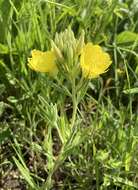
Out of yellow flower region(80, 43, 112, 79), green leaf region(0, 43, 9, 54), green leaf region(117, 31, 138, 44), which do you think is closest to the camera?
yellow flower region(80, 43, 112, 79)

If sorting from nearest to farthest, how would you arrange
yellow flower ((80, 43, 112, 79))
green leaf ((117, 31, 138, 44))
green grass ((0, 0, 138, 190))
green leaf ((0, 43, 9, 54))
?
yellow flower ((80, 43, 112, 79)), green grass ((0, 0, 138, 190)), green leaf ((0, 43, 9, 54)), green leaf ((117, 31, 138, 44))

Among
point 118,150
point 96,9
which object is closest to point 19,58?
point 96,9

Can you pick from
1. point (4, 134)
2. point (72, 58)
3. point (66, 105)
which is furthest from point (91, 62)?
point (66, 105)

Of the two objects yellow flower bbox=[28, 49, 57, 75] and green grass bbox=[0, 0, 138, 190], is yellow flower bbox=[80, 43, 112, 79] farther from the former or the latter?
green grass bbox=[0, 0, 138, 190]

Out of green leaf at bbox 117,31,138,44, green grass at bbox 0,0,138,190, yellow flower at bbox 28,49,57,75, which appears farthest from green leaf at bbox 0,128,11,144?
green leaf at bbox 117,31,138,44

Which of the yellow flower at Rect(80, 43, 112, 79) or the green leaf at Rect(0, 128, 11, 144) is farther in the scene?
the green leaf at Rect(0, 128, 11, 144)

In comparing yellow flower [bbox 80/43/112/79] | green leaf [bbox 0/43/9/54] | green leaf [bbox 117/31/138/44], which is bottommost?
green leaf [bbox 117/31/138/44]

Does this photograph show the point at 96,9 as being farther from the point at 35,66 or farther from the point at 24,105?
the point at 35,66

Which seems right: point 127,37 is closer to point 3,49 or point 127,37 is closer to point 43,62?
point 3,49
